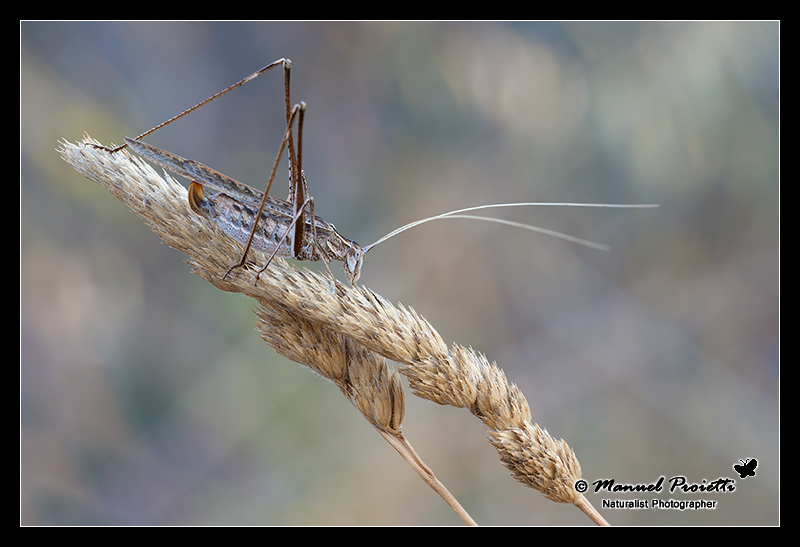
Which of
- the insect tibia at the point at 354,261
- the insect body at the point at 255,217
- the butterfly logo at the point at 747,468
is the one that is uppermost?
the insect body at the point at 255,217

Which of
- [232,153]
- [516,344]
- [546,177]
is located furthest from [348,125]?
[516,344]

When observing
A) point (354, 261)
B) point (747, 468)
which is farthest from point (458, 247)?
point (747, 468)

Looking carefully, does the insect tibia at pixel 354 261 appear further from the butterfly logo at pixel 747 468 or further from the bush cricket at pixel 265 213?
the butterfly logo at pixel 747 468

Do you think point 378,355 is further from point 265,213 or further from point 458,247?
point 458,247

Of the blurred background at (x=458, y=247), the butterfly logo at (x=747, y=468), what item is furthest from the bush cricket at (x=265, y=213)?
the butterfly logo at (x=747, y=468)

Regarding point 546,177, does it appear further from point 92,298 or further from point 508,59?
point 92,298

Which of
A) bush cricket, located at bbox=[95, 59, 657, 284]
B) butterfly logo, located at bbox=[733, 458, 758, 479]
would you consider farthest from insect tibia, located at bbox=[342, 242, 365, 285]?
butterfly logo, located at bbox=[733, 458, 758, 479]

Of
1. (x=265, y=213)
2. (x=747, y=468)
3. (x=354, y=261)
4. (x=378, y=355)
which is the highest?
(x=265, y=213)
